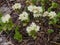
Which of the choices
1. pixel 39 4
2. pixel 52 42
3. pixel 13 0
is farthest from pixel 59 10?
pixel 13 0

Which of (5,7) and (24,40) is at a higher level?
(5,7)

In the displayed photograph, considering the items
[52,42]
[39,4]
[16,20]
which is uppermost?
[39,4]

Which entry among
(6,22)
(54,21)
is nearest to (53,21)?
(54,21)

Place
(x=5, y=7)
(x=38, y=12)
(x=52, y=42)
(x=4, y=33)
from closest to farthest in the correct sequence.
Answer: (x=38, y=12) → (x=52, y=42) → (x=4, y=33) → (x=5, y=7)

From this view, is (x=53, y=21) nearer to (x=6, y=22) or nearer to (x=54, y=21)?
(x=54, y=21)

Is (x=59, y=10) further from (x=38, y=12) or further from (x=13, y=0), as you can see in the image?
(x=13, y=0)

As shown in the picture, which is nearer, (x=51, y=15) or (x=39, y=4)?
Result: (x=51, y=15)

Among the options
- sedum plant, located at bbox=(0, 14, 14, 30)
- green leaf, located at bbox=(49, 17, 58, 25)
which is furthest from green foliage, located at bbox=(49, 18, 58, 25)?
sedum plant, located at bbox=(0, 14, 14, 30)

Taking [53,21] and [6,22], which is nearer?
[6,22]

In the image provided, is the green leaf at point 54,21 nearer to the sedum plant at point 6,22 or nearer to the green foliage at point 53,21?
the green foliage at point 53,21

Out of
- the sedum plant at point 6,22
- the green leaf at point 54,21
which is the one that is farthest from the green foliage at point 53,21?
the sedum plant at point 6,22

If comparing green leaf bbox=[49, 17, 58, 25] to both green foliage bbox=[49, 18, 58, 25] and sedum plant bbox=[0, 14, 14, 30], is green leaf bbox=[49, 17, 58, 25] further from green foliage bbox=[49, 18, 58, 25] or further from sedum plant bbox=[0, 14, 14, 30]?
sedum plant bbox=[0, 14, 14, 30]
